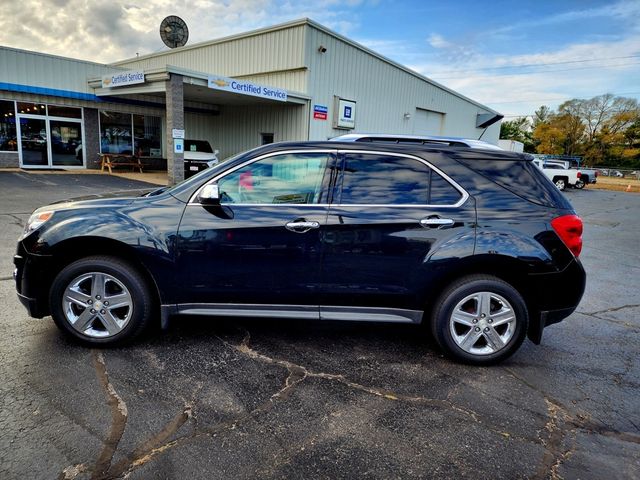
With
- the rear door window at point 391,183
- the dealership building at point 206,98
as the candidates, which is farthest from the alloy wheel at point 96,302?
the dealership building at point 206,98

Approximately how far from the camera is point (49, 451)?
2375 millimetres

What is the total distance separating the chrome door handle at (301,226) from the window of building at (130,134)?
20927mm

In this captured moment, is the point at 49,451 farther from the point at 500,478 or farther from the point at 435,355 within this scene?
the point at 435,355

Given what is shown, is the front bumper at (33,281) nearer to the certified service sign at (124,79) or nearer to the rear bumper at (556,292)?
the rear bumper at (556,292)

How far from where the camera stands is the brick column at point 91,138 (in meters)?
20.3

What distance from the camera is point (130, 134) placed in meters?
22.0

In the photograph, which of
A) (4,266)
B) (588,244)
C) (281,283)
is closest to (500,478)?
(281,283)

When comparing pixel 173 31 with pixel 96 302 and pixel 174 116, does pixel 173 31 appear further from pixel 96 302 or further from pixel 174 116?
pixel 96 302

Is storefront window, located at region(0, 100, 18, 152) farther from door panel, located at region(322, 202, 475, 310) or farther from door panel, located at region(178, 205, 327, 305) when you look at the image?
door panel, located at region(322, 202, 475, 310)

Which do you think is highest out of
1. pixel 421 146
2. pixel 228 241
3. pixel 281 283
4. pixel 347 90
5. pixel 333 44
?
pixel 333 44

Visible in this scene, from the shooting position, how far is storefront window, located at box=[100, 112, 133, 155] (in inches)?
826

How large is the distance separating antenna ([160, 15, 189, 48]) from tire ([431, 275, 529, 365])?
93.4ft

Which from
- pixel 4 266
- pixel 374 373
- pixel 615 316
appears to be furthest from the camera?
pixel 4 266

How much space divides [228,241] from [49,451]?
176 centimetres
